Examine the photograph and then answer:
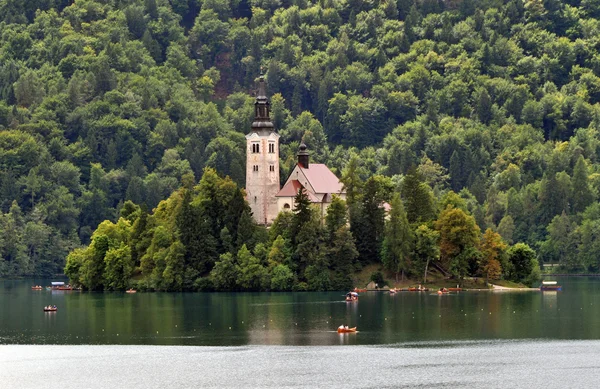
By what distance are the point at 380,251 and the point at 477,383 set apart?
78.7 metres

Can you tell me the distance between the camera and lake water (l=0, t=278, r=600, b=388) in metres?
118

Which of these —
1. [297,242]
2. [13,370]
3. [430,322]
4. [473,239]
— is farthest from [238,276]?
[13,370]

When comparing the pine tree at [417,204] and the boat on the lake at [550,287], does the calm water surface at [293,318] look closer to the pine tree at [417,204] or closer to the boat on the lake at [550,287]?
the boat on the lake at [550,287]

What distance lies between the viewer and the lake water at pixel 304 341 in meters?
118

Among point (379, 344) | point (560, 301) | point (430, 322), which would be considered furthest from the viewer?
point (560, 301)

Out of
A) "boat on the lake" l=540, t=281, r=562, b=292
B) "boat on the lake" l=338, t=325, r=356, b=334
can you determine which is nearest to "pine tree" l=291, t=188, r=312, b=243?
"boat on the lake" l=540, t=281, r=562, b=292

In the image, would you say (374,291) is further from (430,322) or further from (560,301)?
(430,322)

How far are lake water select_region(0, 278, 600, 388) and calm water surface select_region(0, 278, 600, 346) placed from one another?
167 millimetres

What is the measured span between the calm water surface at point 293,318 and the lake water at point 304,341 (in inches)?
6.6

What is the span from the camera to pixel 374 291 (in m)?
189

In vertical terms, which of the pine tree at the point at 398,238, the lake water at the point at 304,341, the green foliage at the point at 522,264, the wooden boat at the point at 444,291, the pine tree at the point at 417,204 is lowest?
the lake water at the point at 304,341

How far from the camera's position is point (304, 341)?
137500mm

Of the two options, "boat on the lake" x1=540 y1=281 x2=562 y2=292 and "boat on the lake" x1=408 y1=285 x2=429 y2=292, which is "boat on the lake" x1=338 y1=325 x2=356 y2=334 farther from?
"boat on the lake" x1=540 y1=281 x2=562 y2=292

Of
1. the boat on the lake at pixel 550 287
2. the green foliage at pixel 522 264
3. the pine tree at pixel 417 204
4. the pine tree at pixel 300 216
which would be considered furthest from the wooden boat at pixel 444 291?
the pine tree at pixel 300 216
